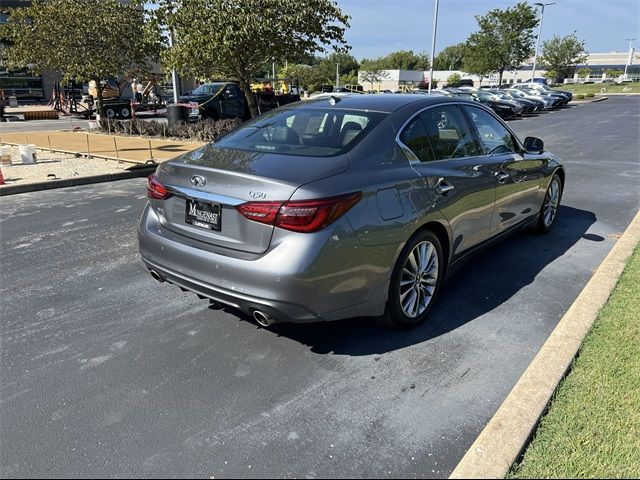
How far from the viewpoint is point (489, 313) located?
4086 millimetres

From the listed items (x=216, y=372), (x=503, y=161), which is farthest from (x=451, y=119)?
(x=216, y=372)

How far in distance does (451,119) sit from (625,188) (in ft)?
20.6

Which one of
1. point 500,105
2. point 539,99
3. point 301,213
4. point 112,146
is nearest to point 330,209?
point 301,213

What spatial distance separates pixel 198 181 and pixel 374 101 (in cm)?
162

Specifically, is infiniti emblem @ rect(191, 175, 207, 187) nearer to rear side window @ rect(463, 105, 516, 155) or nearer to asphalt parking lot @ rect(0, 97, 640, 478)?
asphalt parking lot @ rect(0, 97, 640, 478)

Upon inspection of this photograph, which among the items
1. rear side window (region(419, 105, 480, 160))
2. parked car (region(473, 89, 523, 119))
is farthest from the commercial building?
rear side window (region(419, 105, 480, 160))

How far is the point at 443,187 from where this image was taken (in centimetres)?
375

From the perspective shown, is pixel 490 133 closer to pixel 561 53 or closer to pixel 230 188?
pixel 230 188

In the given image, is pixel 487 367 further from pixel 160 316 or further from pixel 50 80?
pixel 50 80

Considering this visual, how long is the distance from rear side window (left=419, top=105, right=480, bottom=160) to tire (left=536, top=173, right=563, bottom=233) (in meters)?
1.92

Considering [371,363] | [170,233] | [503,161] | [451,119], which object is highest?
[451,119]

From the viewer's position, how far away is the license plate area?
3.18 meters

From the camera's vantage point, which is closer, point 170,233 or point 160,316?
point 170,233

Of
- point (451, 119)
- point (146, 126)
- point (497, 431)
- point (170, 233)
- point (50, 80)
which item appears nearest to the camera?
point (497, 431)
